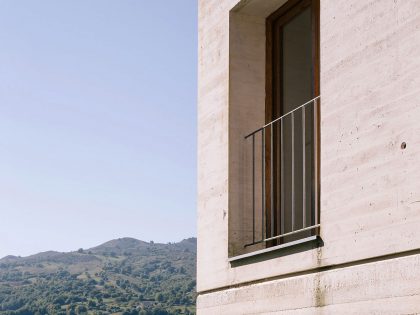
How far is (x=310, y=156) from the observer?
8.12m

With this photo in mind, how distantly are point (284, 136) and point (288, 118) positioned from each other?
163mm

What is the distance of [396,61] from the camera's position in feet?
17.7

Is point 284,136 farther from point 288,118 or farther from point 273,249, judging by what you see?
point 273,249

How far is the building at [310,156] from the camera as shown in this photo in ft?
17.4

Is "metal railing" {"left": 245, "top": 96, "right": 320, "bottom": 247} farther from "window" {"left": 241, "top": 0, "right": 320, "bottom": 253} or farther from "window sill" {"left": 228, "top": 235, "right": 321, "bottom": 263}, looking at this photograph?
"window sill" {"left": 228, "top": 235, "right": 321, "bottom": 263}

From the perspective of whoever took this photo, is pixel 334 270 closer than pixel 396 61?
No

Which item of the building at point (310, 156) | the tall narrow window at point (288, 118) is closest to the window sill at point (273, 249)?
the building at point (310, 156)

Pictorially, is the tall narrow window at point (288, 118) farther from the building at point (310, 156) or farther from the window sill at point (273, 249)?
the window sill at point (273, 249)

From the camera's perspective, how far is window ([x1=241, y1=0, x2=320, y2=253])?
7574mm

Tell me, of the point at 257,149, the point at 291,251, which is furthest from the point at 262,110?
the point at 291,251

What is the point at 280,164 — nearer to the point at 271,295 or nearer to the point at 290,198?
the point at 290,198

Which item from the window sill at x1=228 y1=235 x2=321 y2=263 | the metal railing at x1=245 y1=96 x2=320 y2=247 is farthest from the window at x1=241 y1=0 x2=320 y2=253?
the window sill at x1=228 y1=235 x2=321 y2=263

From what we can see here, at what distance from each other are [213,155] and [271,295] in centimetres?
161

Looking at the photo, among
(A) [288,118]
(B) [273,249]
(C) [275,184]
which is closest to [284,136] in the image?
(A) [288,118]
